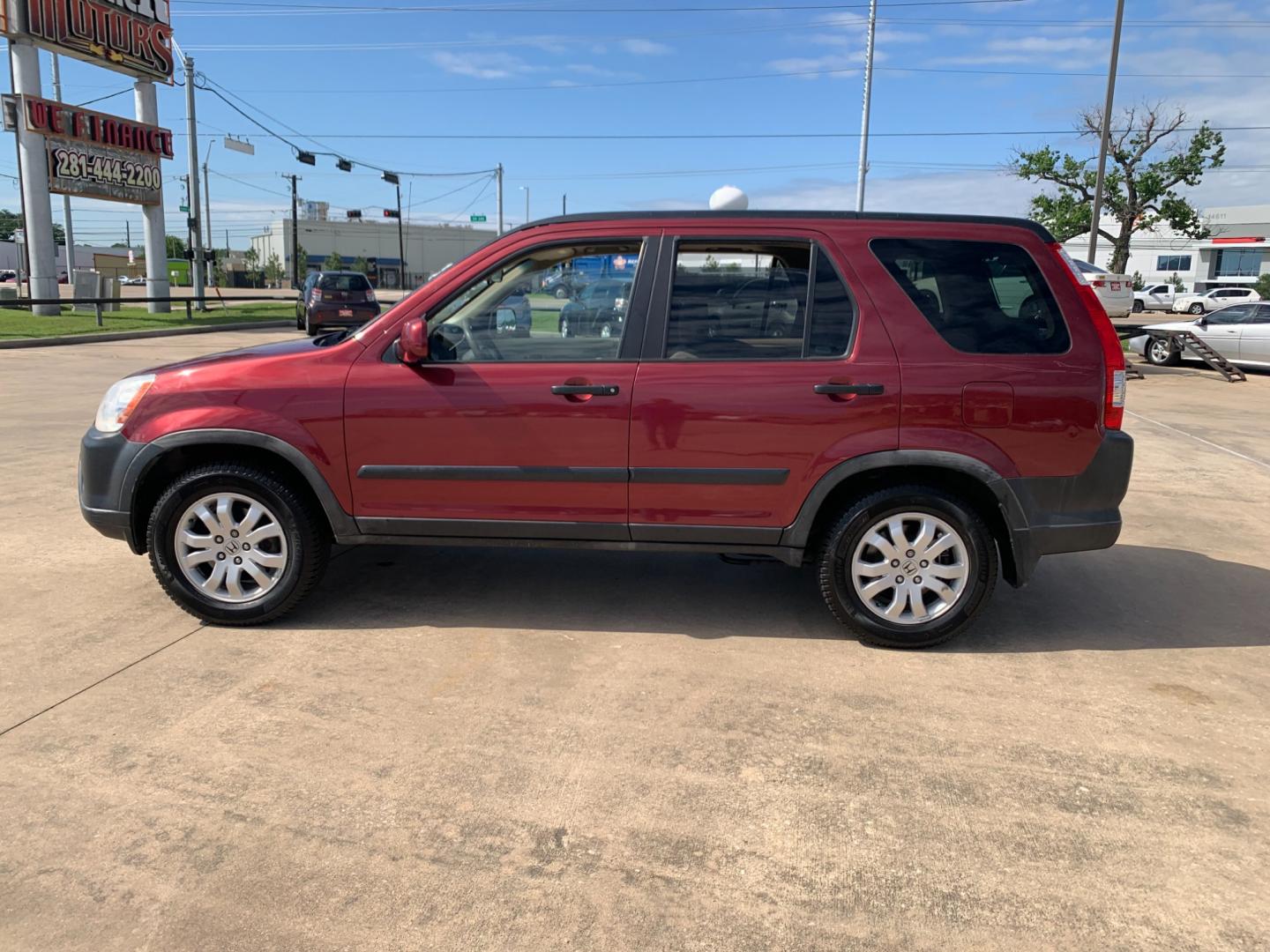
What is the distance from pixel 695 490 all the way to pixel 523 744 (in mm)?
1366

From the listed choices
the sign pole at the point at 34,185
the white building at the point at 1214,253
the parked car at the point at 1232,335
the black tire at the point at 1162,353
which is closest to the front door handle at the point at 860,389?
the parked car at the point at 1232,335

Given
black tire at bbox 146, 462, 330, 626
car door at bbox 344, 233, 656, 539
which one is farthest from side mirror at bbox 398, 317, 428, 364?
black tire at bbox 146, 462, 330, 626

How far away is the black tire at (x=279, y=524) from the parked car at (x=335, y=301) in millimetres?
18389

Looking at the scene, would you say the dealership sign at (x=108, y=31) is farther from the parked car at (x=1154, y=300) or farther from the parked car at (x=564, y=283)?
the parked car at (x=1154, y=300)

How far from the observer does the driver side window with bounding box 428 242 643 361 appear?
4094mm

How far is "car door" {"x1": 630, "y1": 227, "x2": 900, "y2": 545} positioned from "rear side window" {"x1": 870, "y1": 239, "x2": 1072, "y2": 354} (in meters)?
0.25

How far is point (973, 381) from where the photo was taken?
393 centimetres

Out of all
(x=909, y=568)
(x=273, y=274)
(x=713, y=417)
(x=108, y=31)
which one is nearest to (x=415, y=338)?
(x=713, y=417)

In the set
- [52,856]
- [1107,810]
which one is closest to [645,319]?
[1107,810]

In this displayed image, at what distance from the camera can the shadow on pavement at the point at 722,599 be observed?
439cm

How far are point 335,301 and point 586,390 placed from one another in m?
19.8

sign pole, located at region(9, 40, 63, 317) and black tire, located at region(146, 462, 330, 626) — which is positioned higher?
sign pole, located at region(9, 40, 63, 317)

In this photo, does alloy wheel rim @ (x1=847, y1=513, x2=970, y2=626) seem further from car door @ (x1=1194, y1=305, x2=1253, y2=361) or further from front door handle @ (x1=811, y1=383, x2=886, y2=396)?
car door @ (x1=1194, y1=305, x2=1253, y2=361)

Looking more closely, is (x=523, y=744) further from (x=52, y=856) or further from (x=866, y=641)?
(x=866, y=641)
